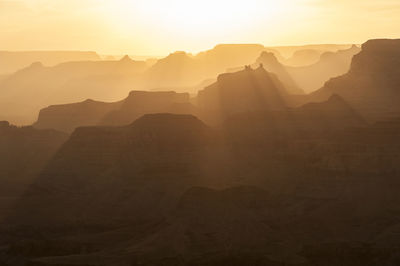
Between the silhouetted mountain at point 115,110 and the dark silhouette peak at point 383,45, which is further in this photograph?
the silhouetted mountain at point 115,110

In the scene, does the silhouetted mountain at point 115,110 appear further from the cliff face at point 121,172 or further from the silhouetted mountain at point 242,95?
the cliff face at point 121,172

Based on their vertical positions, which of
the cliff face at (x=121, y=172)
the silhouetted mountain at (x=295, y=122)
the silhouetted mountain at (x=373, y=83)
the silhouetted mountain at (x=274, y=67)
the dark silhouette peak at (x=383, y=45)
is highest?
the silhouetted mountain at (x=274, y=67)

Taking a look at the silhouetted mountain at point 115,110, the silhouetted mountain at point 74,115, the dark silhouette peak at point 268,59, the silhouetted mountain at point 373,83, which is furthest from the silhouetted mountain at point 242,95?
the dark silhouette peak at point 268,59

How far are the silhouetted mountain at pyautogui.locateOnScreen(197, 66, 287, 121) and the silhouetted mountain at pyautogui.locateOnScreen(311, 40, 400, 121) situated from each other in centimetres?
795

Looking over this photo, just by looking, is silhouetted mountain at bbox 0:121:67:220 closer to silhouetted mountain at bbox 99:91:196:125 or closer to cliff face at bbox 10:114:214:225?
cliff face at bbox 10:114:214:225

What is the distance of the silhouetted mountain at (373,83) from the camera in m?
113

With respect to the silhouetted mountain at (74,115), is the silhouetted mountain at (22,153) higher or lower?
lower

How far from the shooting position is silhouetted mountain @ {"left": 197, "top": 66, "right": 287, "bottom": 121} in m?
128

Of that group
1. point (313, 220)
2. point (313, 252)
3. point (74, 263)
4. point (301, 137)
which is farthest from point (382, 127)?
point (74, 263)

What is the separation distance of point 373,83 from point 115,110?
46.9 m

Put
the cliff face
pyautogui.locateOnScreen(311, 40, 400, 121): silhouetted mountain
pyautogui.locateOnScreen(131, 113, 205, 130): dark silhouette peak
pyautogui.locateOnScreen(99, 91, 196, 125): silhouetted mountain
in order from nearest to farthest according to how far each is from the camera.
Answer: the cliff face < pyautogui.locateOnScreen(131, 113, 205, 130): dark silhouette peak < pyautogui.locateOnScreen(311, 40, 400, 121): silhouetted mountain < pyautogui.locateOnScreen(99, 91, 196, 125): silhouetted mountain

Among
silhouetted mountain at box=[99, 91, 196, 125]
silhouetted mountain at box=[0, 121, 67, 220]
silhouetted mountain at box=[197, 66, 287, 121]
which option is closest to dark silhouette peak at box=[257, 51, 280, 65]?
silhouetted mountain at box=[197, 66, 287, 121]

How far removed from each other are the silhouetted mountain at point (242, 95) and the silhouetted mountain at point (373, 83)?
313 inches

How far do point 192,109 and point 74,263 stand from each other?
57.1 meters
